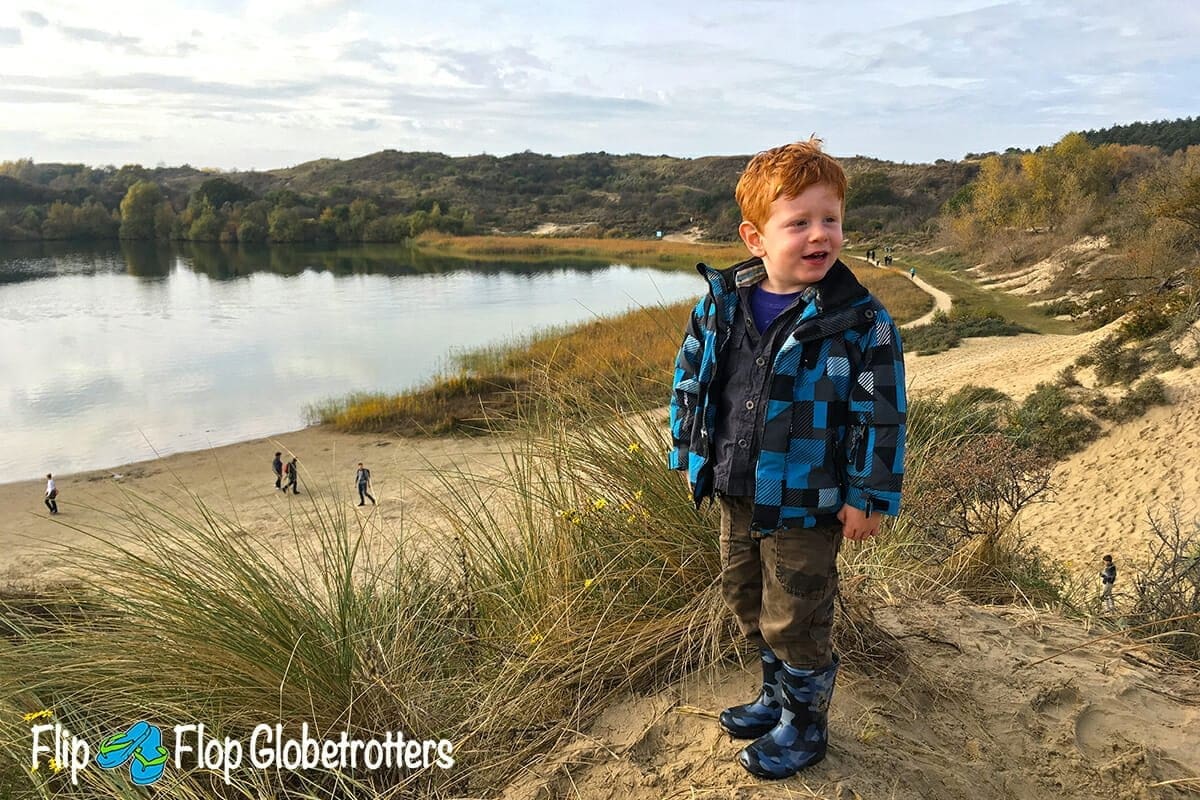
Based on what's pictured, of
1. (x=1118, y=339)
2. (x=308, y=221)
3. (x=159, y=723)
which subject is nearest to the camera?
(x=159, y=723)

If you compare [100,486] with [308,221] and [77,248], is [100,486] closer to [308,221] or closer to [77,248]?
[77,248]

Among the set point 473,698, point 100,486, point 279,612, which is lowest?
point 100,486

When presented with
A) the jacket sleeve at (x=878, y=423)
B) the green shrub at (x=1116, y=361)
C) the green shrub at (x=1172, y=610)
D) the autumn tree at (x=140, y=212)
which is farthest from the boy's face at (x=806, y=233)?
the autumn tree at (x=140, y=212)

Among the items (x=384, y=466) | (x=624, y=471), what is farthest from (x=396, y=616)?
(x=384, y=466)

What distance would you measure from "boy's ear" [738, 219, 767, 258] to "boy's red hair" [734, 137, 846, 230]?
0.05 ft

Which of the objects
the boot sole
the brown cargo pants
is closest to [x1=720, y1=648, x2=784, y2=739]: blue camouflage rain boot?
the boot sole

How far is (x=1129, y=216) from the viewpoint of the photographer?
30953 mm

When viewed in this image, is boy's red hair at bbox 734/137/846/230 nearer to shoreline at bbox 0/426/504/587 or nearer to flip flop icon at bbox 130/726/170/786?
flip flop icon at bbox 130/726/170/786

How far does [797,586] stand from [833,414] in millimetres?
476

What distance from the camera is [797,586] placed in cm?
198

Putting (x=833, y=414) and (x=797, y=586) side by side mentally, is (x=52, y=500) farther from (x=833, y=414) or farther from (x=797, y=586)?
(x=833, y=414)

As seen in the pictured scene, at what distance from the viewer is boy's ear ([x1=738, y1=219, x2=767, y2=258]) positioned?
2.10m

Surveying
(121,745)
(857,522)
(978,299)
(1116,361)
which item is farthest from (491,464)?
(978,299)

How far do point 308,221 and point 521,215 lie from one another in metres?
30.4
